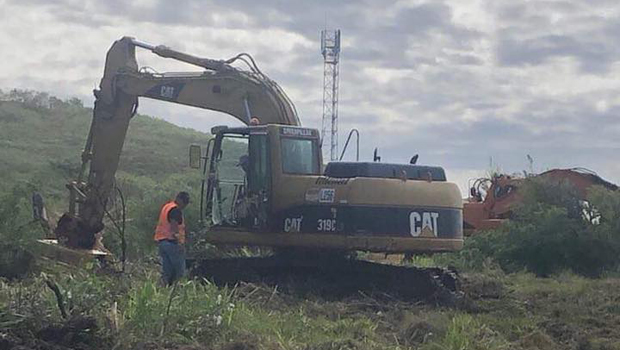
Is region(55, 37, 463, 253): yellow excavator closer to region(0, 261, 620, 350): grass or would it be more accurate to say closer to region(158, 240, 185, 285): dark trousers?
region(0, 261, 620, 350): grass

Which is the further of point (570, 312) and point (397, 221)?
point (397, 221)

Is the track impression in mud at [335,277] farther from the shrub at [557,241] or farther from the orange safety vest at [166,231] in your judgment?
the shrub at [557,241]

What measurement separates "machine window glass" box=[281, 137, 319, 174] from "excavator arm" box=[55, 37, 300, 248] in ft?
3.37

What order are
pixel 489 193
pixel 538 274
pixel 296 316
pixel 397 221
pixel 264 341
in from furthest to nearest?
pixel 489 193 < pixel 538 274 < pixel 397 221 < pixel 296 316 < pixel 264 341

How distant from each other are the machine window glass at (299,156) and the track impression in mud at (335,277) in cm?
142

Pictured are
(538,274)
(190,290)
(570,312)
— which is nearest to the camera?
(190,290)

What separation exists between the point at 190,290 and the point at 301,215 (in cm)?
512

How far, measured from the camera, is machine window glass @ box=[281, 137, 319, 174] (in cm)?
1619

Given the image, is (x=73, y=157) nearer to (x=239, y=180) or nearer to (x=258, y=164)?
(x=239, y=180)

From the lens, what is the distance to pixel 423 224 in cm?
1605

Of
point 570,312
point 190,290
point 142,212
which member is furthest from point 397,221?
point 142,212

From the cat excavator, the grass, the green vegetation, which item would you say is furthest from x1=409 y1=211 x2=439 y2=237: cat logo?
the grass

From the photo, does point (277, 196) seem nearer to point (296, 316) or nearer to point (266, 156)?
point (266, 156)

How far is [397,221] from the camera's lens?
15867mm
